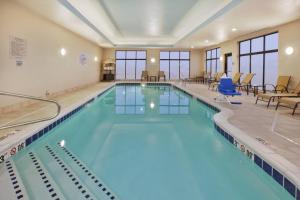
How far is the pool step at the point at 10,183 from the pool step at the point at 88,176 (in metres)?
0.59

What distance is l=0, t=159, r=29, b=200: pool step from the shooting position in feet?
7.72

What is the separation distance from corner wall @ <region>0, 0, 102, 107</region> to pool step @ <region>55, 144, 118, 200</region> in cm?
286

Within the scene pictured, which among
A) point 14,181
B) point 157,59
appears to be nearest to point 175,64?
point 157,59

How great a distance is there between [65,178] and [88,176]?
9.5 inches

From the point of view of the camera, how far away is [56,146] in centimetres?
396

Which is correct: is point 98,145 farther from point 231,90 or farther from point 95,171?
point 231,90

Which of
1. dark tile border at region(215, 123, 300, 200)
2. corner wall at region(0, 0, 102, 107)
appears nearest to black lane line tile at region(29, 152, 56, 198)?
dark tile border at region(215, 123, 300, 200)

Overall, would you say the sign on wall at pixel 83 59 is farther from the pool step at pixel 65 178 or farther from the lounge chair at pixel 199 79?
the pool step at pixel 65 178

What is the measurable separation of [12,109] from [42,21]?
9.70 ft

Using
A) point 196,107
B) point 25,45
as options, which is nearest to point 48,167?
point 25,45

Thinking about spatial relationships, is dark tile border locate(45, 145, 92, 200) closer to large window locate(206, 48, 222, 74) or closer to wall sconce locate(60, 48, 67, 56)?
wall sconce locate(60, 48, 67, 56)

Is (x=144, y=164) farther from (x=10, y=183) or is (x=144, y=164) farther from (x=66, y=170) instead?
(x=10, y=183)

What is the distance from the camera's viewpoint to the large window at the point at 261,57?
943 centimetres

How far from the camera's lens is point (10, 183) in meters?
2.61
